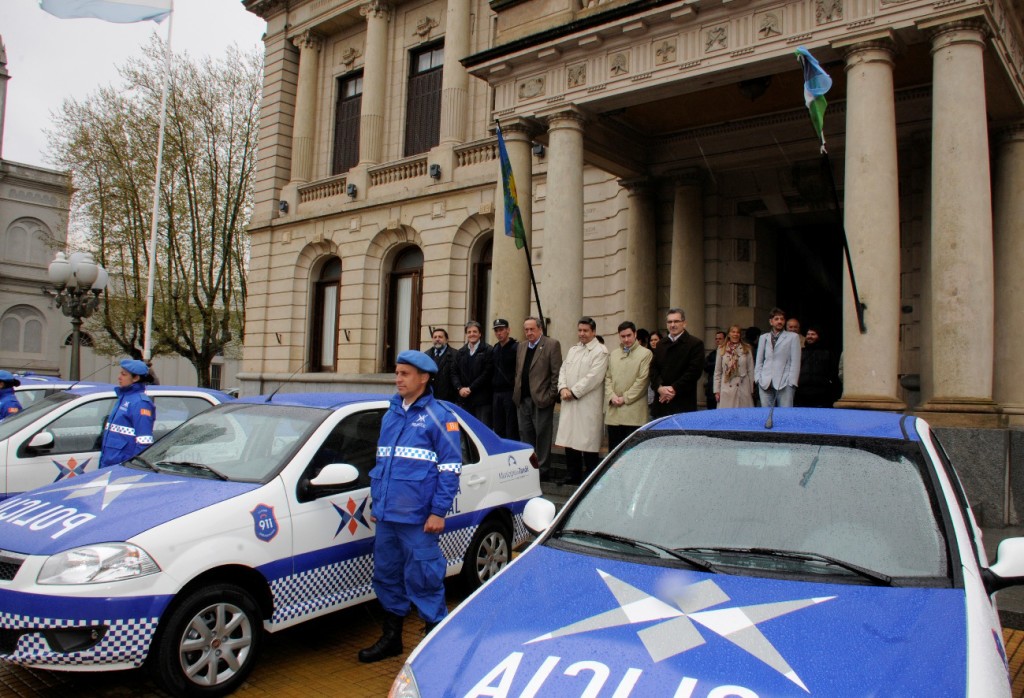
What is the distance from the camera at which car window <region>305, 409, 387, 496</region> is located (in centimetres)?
495

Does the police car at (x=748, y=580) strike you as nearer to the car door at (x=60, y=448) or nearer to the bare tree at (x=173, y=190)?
the car door at (x=60, y=448)

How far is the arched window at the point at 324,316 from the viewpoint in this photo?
2242cm

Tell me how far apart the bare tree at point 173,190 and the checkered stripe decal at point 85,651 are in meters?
25.5

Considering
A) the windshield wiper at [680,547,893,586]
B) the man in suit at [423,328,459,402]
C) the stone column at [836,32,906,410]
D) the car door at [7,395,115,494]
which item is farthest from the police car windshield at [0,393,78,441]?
the stone column at [836,32,906,410]

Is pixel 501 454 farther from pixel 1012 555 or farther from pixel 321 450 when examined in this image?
pixel 1012 555

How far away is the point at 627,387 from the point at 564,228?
363cm

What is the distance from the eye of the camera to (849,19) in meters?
9.38

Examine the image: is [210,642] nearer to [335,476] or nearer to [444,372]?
Answer: [335,476]

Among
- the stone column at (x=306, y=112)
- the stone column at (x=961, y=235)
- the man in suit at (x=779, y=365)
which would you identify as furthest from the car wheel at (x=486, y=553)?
the stone column at (x=306, y=112)

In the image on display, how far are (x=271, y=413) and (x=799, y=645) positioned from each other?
4.03m

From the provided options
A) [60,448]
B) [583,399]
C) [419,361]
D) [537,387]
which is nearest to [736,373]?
[583,399]

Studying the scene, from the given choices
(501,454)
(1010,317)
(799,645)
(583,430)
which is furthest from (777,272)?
(799,645)

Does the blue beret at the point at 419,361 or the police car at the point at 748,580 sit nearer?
the police car at the point at 748,580

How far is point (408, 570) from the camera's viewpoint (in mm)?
4566
